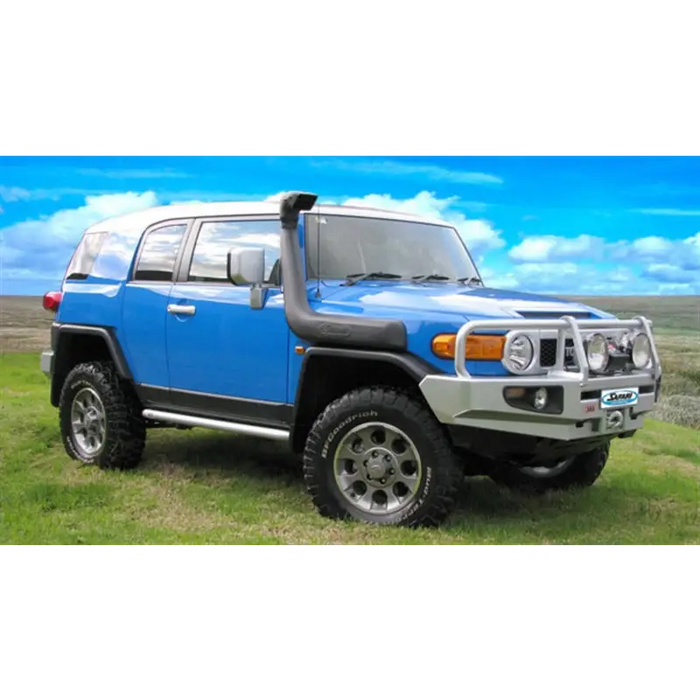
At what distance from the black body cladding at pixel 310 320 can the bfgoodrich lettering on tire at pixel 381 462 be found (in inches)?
14.0

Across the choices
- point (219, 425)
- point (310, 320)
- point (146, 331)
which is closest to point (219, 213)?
point (146, 331)

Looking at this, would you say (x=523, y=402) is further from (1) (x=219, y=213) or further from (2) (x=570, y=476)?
(1) (x=219, y=213)

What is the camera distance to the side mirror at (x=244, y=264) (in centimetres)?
633

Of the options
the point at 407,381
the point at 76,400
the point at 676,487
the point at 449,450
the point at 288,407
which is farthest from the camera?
the point at 76,400

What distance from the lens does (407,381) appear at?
19.9ft

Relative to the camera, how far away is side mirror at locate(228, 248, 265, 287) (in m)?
6.33

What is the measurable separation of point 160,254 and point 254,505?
2424mm

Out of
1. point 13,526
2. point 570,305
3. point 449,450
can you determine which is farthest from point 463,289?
point 13,526

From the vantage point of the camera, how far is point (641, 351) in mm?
6285

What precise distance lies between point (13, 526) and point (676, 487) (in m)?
5.43

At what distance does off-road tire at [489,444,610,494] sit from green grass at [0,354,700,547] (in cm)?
14

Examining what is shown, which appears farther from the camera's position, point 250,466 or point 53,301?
point 53,301

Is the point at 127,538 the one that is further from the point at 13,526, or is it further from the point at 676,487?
the point at 676,487

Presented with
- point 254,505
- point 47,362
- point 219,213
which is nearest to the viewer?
point 254,505
